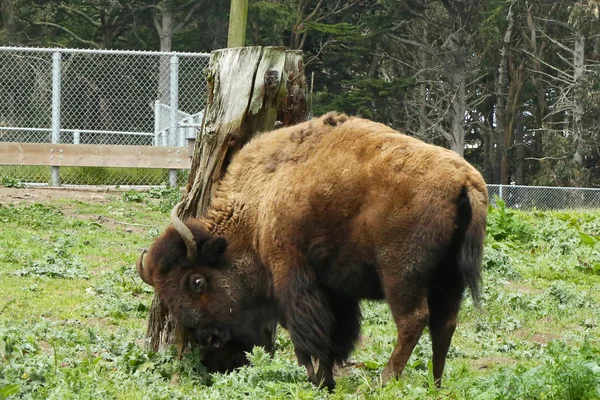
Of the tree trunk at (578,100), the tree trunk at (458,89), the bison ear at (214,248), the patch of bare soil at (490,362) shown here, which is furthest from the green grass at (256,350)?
the tree trunk at (458,89)

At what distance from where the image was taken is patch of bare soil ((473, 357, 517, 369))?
7.01 meters

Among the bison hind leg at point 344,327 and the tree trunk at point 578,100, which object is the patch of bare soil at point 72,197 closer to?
the bison hind leg at point 344,327

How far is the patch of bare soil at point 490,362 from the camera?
701 cm

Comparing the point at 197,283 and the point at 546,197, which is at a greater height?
the point at 197,283

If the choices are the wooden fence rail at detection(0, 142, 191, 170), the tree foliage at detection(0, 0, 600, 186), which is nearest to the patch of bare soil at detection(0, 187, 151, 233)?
the wooden fence rail at detection(0, 142, 191, 170)

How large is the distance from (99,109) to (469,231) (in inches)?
735

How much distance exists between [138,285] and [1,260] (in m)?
1.94

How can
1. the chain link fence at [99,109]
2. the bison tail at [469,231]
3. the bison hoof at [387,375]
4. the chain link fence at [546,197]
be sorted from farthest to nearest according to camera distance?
1. the chain link fence at [546,197]
2. the chain link fence at [99,109]
3. the bison hoof at [387,375]
4. the bison tail at [469,231]

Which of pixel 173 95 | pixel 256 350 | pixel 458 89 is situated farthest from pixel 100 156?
pixel 458 89

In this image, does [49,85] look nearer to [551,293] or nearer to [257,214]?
[551,293]

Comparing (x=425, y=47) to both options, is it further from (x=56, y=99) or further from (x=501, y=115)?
(x=56, y=99)

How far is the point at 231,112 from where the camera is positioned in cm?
703

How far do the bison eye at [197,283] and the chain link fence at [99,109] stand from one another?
10.5 meters

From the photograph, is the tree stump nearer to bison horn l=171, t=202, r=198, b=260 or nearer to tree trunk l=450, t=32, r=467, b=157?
bison horn l=171, t=202, r=198, b=260
